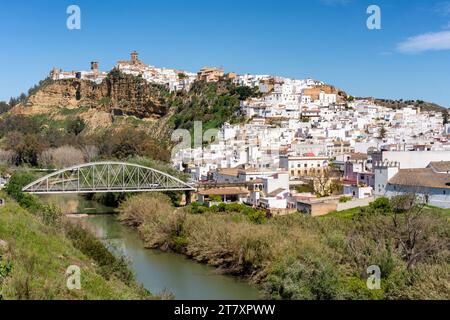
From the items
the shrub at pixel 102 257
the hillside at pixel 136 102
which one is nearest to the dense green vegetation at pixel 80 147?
the hillside at pixel 136 102

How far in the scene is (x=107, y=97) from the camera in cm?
7825

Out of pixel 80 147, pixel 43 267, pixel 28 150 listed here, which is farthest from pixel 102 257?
pixel 80 147

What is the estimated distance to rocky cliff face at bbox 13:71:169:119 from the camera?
73062 millimetres

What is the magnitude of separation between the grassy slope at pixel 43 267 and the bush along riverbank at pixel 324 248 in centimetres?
396

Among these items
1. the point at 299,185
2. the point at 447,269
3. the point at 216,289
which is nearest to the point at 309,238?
the point at 216,289

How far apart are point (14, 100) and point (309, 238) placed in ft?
300

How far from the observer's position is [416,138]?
44500 mm

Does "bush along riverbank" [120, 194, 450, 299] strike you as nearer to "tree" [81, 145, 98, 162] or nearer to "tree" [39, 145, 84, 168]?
"tree" [39, 145, 84, 168]

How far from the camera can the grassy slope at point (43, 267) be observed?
8.25m

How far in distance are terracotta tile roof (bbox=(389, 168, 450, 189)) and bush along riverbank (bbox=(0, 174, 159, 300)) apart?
48.5 ft

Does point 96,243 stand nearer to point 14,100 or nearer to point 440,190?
point 440,190

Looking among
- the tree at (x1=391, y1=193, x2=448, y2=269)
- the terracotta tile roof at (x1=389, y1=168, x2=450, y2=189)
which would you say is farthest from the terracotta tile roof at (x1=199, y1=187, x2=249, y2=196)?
the tree at (x1=391, y1=193, x2=448, y2=269)

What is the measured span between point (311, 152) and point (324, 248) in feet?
84.7
